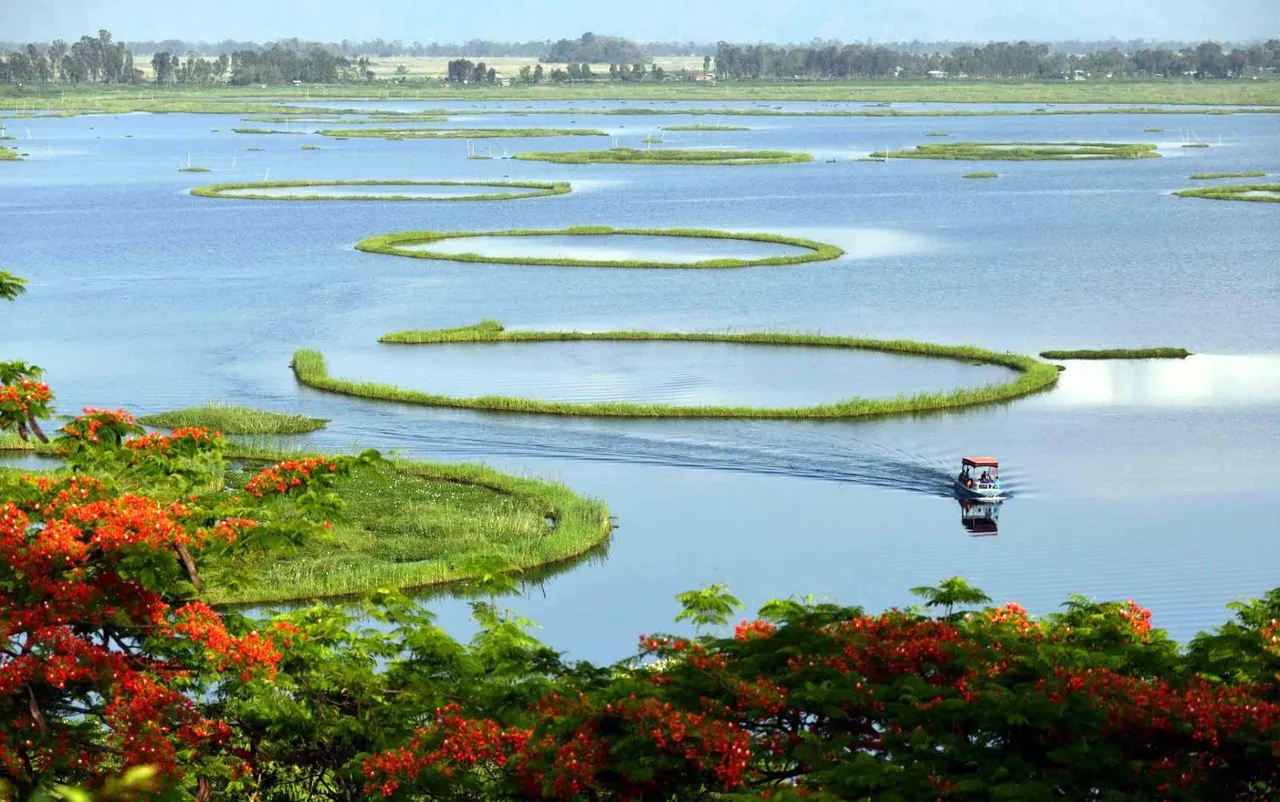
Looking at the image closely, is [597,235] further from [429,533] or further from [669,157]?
[669,157]

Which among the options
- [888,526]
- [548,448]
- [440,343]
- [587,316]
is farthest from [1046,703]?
[587,316]

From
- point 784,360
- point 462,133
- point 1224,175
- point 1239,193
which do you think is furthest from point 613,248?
point 462,133

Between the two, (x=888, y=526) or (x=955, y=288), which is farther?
(x=955, y=288)

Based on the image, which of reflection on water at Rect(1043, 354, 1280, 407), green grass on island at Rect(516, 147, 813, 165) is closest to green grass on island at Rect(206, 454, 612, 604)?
reflection on water at Rect(1043, 354, 1280, 407)

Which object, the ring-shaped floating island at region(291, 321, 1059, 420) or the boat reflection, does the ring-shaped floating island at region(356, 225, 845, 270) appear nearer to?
the ring-shaped floating island at region(291, 321, 1059, 420)

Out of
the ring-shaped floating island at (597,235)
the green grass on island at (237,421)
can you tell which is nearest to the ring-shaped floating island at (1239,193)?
the ring-shaped floating island at (597,235)

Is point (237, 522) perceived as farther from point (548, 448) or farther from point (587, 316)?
point (587, 316)

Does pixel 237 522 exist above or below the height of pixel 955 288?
above
